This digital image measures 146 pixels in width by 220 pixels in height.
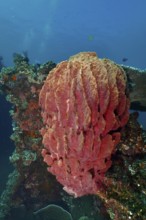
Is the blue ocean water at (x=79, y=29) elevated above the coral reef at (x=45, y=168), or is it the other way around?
the blue ocean water at (x=79, y=29)

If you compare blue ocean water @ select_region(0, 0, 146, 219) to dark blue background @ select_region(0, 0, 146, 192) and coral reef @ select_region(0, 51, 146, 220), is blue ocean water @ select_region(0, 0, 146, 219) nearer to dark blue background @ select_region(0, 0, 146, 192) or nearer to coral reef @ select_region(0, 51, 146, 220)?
dark blue background @ select_region(0, 0, 146, 192)

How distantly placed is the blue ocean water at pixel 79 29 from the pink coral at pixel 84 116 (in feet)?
259

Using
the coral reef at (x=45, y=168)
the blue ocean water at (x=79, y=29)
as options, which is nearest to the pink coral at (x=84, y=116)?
the coral reef at (x=45, y=168)

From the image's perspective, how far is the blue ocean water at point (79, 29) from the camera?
287 ft

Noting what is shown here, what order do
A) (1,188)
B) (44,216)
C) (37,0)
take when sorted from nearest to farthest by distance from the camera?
1. (44,216)
2. (1,188)
3. (37,0)

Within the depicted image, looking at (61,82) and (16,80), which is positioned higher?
(16,80)

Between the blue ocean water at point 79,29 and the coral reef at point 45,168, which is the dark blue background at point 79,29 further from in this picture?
the coral reef at point 45,168

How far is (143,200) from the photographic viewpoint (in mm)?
3588

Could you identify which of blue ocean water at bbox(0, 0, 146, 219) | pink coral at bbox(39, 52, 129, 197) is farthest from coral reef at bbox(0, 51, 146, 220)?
blue ocean water at bbox(0, 0, 146, 219)

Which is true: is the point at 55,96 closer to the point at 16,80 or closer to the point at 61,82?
the point at 61,82

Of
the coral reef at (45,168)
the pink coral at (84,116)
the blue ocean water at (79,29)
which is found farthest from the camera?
the blue ocean water at (79,29)

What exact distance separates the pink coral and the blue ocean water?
259ft

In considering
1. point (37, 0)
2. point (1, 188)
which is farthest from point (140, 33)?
point (1, 188)

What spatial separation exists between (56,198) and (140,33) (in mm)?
90630
